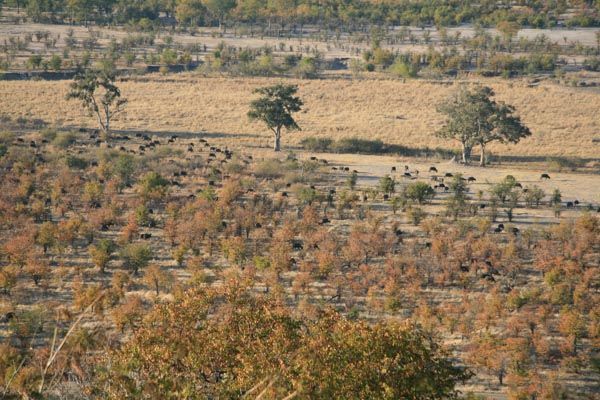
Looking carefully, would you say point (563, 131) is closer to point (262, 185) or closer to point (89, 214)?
point (262, 185)

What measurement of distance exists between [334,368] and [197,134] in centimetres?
5173

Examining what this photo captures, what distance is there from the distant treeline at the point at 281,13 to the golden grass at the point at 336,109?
144ft

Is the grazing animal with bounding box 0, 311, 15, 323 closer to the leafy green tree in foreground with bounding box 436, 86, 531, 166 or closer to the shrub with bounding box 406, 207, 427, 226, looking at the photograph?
the shrub with bounding box 406, 207, 427, 226

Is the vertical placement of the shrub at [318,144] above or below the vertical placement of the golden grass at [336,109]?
below

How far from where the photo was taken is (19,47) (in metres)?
102

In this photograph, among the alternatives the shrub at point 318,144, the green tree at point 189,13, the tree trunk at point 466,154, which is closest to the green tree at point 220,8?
the green tree at point 189,13

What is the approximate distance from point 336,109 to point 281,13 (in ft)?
201

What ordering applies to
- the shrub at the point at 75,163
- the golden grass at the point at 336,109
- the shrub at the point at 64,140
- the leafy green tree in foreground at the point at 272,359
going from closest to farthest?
the leafy green tree in foreground at the point at 272,359 → the shrub at the point at 75,163 → the shrub at the point at 64,140 → the golden grass at the point at 336,109

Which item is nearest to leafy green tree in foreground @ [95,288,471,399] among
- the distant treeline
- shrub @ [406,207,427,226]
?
shrub @ [406,207,427,226]

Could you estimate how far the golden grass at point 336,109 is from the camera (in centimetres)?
6700

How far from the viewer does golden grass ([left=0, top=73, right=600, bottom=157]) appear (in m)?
67.0

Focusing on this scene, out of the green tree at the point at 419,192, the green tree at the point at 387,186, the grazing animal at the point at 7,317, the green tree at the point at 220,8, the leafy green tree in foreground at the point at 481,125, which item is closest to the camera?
the grazing animal at the point at 7,317

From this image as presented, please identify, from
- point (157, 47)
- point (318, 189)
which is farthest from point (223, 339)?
point (157, 47)

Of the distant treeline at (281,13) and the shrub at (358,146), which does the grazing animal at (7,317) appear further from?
the distant treeline at (281,13)
